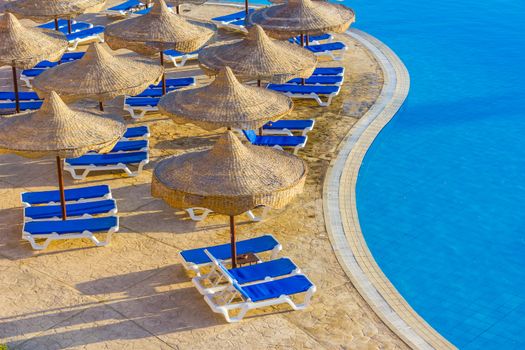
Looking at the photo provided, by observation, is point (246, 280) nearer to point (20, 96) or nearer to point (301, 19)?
point (301, 19)

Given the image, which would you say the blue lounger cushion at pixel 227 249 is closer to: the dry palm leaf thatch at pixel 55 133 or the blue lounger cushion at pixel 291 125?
the dry palm leaf thatch at pixel 55 133

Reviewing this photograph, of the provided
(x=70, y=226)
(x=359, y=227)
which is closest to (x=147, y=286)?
(x=70, y=226)

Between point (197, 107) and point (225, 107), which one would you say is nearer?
point (225, 107)

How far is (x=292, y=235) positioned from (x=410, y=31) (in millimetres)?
13620

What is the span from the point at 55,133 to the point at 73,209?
1.66 meters

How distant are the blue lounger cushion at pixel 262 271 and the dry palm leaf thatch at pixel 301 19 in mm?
8617

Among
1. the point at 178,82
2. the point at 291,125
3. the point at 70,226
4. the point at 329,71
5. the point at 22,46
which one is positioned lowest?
the point at 70,226

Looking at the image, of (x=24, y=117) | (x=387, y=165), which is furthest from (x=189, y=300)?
(x=387, y=165)

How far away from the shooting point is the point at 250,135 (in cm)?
1669

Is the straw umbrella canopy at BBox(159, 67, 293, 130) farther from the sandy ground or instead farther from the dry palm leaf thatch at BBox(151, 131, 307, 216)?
the dry palm leaf thatch at BBox(151, 131, 307, 216)

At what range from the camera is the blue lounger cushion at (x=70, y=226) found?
43.9 feet

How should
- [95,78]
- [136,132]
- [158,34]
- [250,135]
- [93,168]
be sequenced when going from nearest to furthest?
[93,168] < [95,78] < [250,135] < [136,132] < [158,34]

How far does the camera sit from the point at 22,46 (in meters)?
17.8

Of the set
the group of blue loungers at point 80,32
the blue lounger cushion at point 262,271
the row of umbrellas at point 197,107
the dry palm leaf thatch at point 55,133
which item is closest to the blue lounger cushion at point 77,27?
the group of blue loungers at point 80,32
